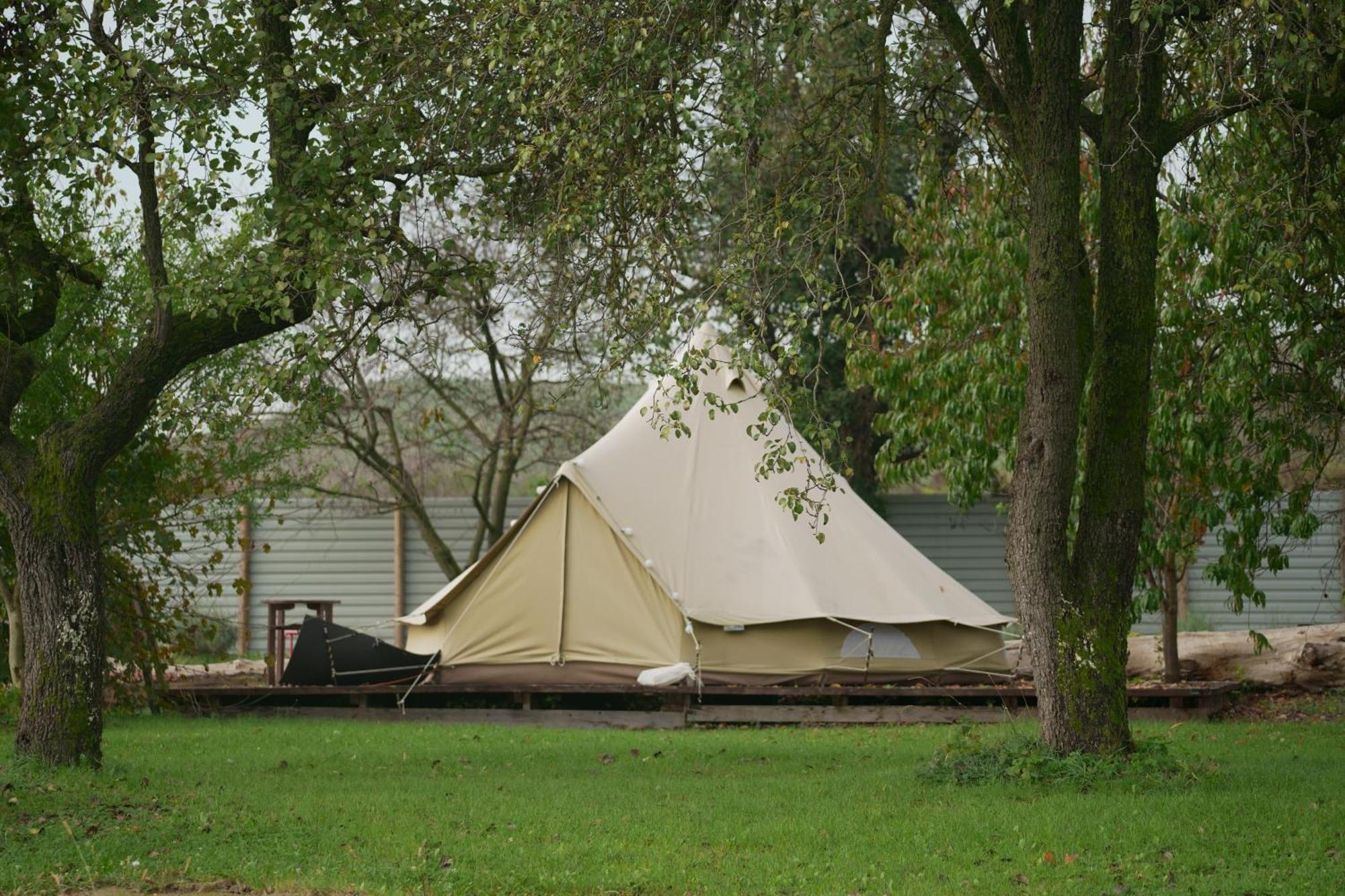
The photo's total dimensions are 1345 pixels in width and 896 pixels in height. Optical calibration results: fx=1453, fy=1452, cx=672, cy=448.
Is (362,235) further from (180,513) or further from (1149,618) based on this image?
(1149,618)

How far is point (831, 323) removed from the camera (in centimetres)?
905

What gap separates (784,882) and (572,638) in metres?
7.31

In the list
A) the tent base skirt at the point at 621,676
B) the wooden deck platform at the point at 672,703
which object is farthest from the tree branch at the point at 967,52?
the tent base skirt at the point at 621,676

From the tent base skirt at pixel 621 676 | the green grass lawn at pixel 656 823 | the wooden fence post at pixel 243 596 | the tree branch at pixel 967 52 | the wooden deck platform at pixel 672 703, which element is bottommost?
the green grass lawn at pixel 656 823

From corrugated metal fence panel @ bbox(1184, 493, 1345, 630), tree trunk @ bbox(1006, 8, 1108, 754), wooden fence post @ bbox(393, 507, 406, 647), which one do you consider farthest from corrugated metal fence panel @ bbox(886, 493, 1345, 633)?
tree trunk @ bbox(1006, 8, 1108, 754)

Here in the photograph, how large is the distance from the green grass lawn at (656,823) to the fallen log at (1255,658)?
10.2ft

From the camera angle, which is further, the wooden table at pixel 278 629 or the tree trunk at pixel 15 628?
the wooden table at pixel 278 629

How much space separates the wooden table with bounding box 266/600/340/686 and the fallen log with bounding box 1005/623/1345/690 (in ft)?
22.1

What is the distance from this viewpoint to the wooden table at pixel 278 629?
44.9ft

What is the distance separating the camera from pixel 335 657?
42.4 ft

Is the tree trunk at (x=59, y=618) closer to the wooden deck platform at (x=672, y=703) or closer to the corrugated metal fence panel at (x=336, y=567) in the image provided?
the wooden deck platform at (x=672, y=703)

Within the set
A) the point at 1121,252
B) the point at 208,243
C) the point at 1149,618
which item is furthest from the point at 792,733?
the point at 1149,618

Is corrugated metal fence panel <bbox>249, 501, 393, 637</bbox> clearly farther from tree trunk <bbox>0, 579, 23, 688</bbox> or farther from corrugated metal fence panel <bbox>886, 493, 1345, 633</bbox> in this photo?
tree trunk <bbox>0, 579, 23, 688</bbox>

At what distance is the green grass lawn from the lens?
19.4 ft
